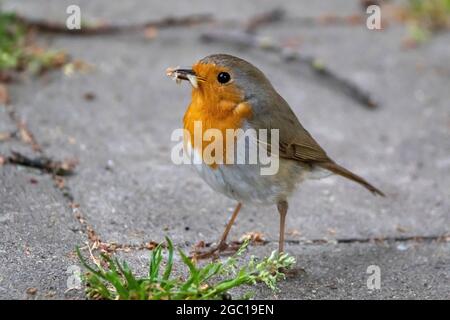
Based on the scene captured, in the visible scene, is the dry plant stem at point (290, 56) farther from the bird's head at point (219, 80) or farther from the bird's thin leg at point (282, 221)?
the bird's head at point (219, 80)

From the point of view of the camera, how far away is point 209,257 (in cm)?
420

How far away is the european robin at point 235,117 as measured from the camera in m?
3.96

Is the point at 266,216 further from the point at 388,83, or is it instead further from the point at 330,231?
the point at 388,83

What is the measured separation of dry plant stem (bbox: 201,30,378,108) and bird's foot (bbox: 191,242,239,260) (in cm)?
265

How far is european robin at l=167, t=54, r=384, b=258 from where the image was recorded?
396 cm

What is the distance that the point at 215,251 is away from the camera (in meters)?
4.23

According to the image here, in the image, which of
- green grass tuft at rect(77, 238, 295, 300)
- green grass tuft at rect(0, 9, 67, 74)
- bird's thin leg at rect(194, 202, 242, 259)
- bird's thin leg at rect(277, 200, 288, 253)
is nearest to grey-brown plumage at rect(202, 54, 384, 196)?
bird's thin leg at rect(277, 200, 288, 253)

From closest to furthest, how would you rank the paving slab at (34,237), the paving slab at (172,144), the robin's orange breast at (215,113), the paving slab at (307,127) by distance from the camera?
the paving slab at (34,237) → the robin's orange breast at (215,113) → the paving slab at (307,127) → the paving slab at (172,144)

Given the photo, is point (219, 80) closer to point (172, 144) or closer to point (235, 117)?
point (235, 117)

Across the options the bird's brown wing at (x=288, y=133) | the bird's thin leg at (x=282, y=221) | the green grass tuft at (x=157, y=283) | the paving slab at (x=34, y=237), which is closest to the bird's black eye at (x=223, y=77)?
the bird's brown wing at (x=288, y=133)

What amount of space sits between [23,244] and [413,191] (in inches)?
107

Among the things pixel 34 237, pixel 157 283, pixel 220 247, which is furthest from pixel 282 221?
pixel 34 237
